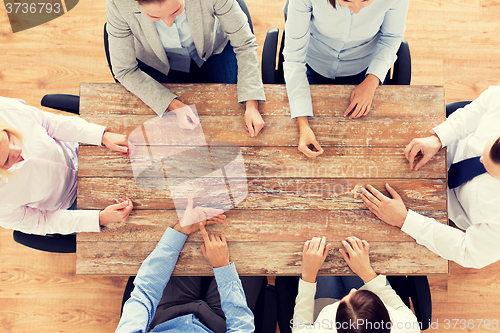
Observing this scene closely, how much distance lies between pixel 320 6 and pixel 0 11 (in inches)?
96.9

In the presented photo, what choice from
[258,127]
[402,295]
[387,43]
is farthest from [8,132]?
[402,295]

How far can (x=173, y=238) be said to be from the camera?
1.25 meters

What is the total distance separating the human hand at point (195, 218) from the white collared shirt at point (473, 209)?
802 millimetres

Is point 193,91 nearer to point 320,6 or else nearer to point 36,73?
point 320,6

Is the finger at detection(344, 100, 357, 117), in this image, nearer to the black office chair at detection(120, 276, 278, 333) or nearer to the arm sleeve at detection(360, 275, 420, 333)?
the arm sleeve at detection(360, 275, 420, 333)

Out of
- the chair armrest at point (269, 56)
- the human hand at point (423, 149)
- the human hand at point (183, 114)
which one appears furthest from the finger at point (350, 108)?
the human hand at point (183, 114)

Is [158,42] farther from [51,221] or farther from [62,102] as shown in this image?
[51,221]

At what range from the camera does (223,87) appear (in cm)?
140

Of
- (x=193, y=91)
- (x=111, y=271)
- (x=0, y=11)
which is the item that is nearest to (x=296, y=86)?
(x=193, y=91)

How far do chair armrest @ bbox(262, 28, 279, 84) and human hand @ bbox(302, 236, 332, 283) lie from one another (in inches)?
32.3

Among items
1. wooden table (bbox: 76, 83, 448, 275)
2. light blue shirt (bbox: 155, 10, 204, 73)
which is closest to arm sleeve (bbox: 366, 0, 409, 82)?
wooden table (bbox: 76, 83, 448, 275)

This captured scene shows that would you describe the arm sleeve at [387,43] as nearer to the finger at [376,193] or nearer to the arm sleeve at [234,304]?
the finger at [376,193]

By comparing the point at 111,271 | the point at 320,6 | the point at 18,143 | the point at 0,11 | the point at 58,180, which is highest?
the point at 320,6

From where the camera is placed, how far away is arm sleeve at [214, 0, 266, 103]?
1317 mm
